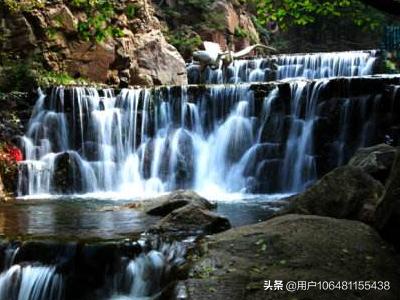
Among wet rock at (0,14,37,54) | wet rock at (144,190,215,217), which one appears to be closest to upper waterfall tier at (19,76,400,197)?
wet rock at (0,14,37,54)

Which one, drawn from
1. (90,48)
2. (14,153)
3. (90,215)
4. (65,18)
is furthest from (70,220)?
(65,18)

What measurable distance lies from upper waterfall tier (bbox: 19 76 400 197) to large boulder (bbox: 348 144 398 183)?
376cm

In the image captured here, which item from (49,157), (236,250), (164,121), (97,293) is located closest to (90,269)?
(97,293)

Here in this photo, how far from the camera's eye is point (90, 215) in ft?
34.6

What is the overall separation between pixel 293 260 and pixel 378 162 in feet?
14.1

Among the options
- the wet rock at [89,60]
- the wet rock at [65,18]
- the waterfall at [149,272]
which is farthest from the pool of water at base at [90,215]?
the wet rock at [65,18]

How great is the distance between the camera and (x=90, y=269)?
756 cm

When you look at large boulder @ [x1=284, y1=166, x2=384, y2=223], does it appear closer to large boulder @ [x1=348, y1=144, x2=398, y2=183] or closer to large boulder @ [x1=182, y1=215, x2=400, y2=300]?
large boulder @ [x1=182, y1=215, x2=400, y2=300]

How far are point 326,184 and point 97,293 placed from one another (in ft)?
11.3

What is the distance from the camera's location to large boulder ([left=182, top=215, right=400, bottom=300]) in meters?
5.70

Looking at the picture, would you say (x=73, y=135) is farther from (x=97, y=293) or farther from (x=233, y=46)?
(x=233, y=46)

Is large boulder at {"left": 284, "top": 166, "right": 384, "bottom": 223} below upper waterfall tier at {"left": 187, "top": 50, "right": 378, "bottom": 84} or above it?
below

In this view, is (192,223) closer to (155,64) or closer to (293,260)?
(293,260)

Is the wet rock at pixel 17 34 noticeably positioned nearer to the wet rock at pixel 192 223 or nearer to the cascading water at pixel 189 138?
the cascading water at pixel 189 138
